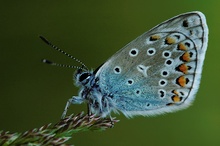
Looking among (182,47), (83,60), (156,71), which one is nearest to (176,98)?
(156,71)

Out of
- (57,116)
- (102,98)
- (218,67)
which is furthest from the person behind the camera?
(218,67)

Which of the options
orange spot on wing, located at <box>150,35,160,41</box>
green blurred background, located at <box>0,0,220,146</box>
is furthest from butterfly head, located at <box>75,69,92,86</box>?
green blurred background, located at <box>0,0,220,146</box>

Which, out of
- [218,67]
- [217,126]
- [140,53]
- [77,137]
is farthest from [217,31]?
[140,53]

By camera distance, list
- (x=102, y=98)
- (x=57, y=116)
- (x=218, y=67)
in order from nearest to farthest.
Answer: (x=102, y=98) → (x=57, y=116) → (x=218, y=67)

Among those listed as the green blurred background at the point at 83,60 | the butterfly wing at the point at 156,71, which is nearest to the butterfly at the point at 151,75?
the butterfly wing at the point at 156,71

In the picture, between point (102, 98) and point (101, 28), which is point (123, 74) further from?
point (101, 28)

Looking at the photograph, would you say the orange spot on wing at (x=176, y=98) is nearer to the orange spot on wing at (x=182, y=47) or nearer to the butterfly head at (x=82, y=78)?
the orange spot on wing at (x=182, y=47)

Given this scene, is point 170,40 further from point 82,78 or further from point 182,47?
point 82,78

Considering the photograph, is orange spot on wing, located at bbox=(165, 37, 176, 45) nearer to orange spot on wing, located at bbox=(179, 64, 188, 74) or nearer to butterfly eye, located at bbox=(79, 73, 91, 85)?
orange spot on wing, located at bbox=(179, 64, 188, 74)
